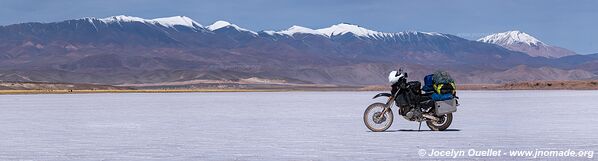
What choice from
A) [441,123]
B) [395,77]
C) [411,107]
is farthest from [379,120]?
[441,123]

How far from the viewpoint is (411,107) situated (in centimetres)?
2159

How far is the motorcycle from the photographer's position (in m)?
21.5

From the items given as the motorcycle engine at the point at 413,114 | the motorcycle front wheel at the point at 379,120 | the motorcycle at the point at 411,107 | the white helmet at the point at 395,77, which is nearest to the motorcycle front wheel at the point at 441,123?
the motorcycle at the point at 411,107

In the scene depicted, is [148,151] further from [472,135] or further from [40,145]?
[472,135]

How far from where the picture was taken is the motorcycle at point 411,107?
70.7 feet

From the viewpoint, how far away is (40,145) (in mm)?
18531

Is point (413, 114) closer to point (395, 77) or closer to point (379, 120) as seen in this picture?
point (379, 120)

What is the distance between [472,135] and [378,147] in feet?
13.0

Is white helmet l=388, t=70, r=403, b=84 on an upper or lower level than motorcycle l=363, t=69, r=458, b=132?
upper

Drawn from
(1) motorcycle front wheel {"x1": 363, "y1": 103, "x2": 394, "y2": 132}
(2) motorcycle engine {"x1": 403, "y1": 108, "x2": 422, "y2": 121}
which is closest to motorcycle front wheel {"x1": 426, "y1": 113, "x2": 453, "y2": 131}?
(2) motorcycle engine {"x1": 403, "y1": 108, "x2": 422, "y2": 121}

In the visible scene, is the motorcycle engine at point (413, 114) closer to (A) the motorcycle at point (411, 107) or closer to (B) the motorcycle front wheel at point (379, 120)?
(A) the motorcycle at point (411, 107)

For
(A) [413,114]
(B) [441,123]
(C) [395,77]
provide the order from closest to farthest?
(A) [413,114] → (C) [395,77] → (B) [441,123]

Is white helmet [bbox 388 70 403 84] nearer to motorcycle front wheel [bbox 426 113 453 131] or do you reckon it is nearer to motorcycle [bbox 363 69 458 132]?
motorcycle [bbox 363 69 458 132]

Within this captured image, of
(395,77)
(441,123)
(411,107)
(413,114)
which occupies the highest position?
(395,77)
